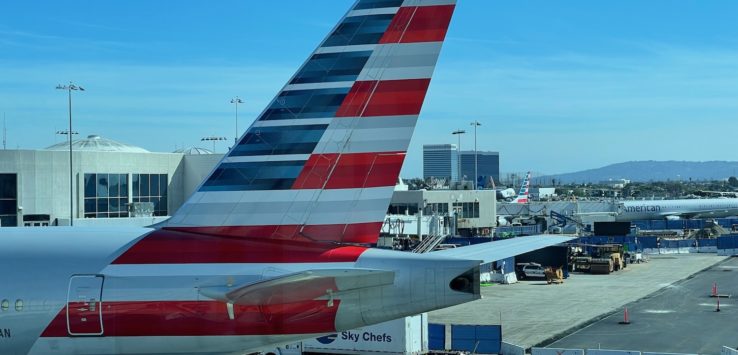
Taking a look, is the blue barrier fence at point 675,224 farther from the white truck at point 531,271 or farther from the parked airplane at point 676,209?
the white truck at point 531,271

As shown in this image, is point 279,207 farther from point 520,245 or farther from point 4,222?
point 4,222

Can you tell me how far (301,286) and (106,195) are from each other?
149 feet

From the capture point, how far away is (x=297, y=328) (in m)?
12.5

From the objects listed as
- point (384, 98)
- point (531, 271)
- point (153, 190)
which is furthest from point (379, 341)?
point (531, 271)

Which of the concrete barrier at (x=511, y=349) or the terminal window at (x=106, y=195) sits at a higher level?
the terminal window at (x=106, y=195)

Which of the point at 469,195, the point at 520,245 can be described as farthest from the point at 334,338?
the point at 469,195

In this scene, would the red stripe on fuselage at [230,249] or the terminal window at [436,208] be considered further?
the terminal window at [436,208]

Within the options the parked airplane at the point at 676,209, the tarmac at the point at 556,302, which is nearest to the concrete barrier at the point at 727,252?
the tarmac at the point at 556,302

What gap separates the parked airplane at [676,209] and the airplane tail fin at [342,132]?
112 m

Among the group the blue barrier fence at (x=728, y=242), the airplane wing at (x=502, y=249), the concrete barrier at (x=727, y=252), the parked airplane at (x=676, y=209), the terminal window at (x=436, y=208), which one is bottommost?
the concrete barrier at (x=727, y=252)

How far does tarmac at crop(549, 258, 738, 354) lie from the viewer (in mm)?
32656

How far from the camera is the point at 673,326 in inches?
1487

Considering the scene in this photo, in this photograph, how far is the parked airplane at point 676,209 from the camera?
118 metres

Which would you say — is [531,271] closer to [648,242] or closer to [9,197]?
[648,242]
